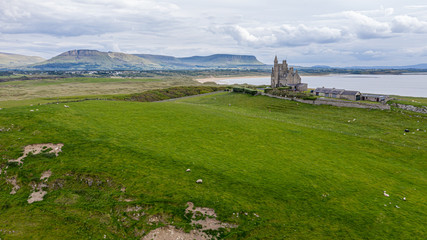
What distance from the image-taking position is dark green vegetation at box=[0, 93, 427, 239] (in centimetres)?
1803

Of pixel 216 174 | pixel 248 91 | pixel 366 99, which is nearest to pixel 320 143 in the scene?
pixel 216 174

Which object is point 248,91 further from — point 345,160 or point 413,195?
point 413,195

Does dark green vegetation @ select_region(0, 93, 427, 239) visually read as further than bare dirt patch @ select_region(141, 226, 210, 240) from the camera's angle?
Yes

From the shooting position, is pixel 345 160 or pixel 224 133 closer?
pixel 345 160

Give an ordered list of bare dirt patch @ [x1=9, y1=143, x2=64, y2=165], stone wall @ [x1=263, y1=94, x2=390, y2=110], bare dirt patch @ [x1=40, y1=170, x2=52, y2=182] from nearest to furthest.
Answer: bare dirt patch @ [x1=40, y1=170, x2=52, y2=182] → bare dirt patch @ [x1=9, y1=143, x2=64, y2=165] → stone wall @ [x1=263, y1=94, x2=390, y2=110]

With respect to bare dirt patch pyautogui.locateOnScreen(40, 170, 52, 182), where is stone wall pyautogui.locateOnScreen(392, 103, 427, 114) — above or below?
above

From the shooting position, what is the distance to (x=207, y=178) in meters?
22.8

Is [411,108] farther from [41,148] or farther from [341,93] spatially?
[41,148]

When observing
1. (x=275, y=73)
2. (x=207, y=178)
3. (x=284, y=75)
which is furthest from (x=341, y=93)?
(x=207, y=178)

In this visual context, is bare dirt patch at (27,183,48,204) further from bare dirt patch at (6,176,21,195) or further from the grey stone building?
the grey stone building

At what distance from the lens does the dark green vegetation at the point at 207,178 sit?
18.0 m

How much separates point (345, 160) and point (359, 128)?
21.7 m

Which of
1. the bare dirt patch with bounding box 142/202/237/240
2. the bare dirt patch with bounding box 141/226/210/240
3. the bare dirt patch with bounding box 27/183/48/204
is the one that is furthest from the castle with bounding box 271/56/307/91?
the bare dirt patch with bounding box 27/183/48/204

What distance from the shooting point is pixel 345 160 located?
30.6 m
